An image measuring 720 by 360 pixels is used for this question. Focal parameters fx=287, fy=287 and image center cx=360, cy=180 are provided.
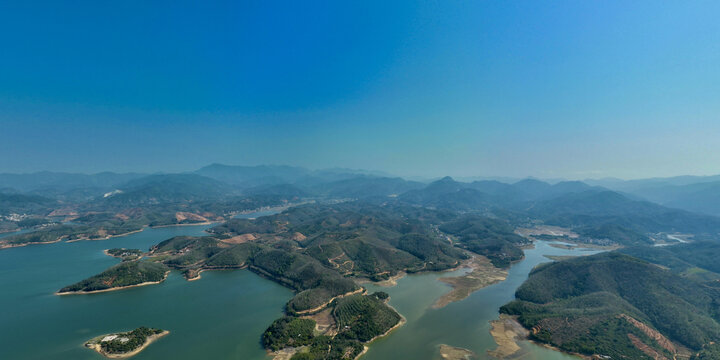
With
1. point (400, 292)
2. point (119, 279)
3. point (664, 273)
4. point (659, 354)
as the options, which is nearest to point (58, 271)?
point (119, 279)

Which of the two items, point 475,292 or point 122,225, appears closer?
point 475,292

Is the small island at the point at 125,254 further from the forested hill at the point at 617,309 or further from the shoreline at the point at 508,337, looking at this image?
the forested hill at the point at 617,309

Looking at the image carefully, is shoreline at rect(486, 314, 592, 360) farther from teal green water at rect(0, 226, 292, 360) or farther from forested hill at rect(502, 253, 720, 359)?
teal green water at rect(0, 226, 292, 360)

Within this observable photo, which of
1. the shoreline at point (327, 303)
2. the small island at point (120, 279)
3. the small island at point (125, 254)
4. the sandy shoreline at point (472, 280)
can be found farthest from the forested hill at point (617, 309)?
the small island at point (125, 254)

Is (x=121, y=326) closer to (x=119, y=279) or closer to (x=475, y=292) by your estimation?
(x=119, y=279)

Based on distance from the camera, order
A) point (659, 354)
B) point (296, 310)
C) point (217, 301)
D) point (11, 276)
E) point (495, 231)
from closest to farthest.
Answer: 1. point (659, 354)
2. point (296, 310)
3. point (217, 301)
4. point (11, 276)
5. point (495, 231)

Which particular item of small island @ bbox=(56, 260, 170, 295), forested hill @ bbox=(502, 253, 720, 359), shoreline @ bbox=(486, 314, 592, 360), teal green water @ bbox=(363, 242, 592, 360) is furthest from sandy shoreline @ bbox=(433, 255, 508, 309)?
small island @ bbox=(56, 260, 170, 295)
